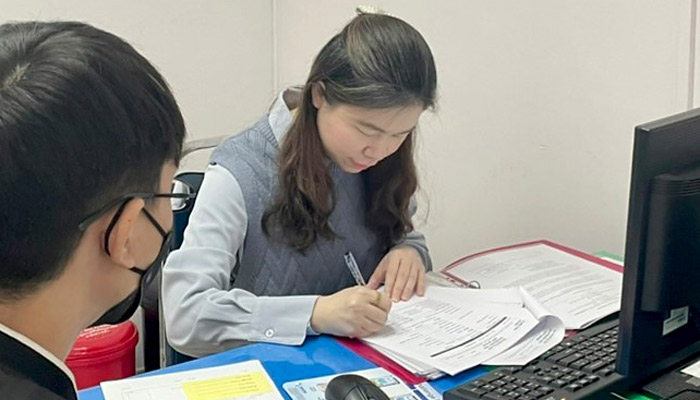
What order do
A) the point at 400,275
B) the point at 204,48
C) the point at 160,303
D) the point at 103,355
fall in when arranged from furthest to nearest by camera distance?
the point at 204,48
the point at 103,355
the point at 160,303
the point at 400,275

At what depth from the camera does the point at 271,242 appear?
1.59m

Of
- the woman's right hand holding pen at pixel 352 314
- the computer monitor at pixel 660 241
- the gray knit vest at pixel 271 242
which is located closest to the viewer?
the computer monitor at pixel 660 241

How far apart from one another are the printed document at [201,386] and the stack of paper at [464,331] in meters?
0.21

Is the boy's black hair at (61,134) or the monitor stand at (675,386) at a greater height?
the boy's black hair at (61,134)

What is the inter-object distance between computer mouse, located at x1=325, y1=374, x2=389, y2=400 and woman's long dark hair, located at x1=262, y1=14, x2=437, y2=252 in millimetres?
492

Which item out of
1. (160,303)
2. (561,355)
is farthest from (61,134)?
(160,303)

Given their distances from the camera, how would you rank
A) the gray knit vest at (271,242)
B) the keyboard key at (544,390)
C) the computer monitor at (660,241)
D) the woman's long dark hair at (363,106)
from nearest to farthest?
the computer monitor at (660,241) → the keyboard key at (544,390) → the woman's long dark hair at (363,106) → the gray knit vest at (271,242)

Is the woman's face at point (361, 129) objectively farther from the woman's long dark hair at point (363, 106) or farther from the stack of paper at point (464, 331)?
the stack of paper at point (464, 331)

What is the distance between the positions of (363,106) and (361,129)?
0.05 metres

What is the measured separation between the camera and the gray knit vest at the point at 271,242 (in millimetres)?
1570

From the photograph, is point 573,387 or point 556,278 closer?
point 573,387

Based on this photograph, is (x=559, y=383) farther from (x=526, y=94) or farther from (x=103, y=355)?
(x=103, y=355)

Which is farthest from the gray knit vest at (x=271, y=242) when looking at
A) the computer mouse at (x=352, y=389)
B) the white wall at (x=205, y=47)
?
the white wall at (x=205, y=47)

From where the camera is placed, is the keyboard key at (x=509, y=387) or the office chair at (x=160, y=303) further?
the office chair at (x=160, y=303)
